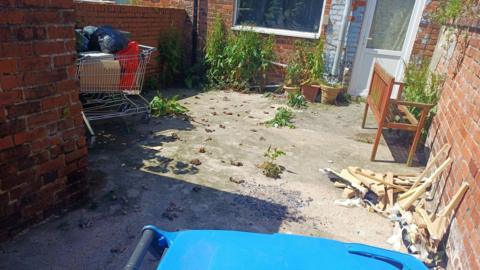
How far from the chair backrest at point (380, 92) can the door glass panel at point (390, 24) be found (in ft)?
7.20

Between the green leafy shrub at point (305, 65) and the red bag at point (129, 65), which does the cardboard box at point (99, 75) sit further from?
the green leafy shrub at point (305, 65)

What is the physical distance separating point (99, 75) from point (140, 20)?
125 inches

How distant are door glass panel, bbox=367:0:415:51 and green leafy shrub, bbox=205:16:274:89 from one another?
90.8 inches

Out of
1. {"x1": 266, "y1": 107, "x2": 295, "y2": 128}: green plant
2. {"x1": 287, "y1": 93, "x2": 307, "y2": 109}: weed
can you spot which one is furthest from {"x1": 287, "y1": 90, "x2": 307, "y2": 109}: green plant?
{"x1": 266, "y1": 107, "x2": 295, "y2": 128}: green plant

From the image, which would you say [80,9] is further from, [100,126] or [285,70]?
[285,70]

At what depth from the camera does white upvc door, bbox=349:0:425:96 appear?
715 cm

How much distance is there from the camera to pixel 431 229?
9.49 ft

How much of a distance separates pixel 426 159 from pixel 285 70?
4.08 metres

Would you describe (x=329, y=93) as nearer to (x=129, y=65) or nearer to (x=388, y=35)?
(x=388, y=35)

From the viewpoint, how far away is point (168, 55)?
7891 mm

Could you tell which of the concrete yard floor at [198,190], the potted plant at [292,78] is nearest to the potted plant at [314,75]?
the potted plant at [292,78]

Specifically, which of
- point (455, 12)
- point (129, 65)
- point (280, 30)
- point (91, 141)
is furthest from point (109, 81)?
point (455, 12)

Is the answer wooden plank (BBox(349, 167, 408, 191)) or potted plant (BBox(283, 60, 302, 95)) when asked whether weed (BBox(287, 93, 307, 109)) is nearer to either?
potted plant (BBox(283, 60, 302, 95))

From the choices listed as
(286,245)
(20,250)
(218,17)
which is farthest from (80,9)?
(286,245)
